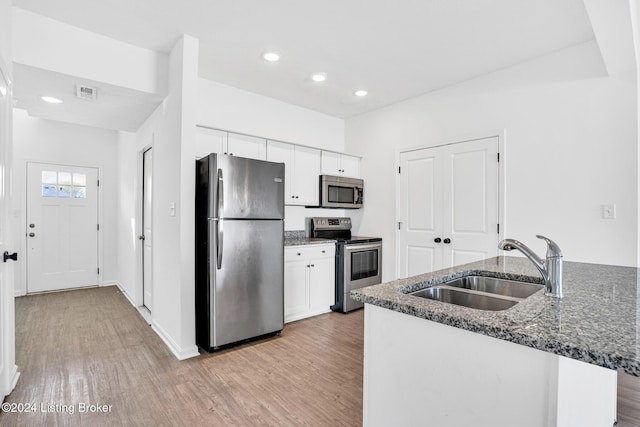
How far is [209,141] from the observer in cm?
326

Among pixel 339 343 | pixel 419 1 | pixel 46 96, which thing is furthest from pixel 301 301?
pixel 46 96

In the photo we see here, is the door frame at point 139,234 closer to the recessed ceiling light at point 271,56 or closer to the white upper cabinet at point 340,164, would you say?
the recessed ceiling light at point 271,56

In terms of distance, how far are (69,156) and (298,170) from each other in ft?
12.5

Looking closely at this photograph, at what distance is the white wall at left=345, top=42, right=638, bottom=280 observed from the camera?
8.31ft

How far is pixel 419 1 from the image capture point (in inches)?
87.8

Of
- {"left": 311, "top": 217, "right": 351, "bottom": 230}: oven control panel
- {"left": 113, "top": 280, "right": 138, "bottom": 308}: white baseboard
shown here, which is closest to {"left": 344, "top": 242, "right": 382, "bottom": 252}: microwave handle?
{"left": 311, "top": 217, "right": 351, "bottom": 230}: oven control panel

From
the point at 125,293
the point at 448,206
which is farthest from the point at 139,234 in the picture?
the point at 448,206

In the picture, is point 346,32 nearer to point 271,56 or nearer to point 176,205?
point 271,56

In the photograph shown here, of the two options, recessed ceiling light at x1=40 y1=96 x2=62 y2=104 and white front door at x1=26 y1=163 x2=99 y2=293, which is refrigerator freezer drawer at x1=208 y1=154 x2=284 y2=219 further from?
white front door at x1=26 y1=163 x2=99 y2=293

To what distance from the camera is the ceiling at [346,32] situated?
7.54 ft

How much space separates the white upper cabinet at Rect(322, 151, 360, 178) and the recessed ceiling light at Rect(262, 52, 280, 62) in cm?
142

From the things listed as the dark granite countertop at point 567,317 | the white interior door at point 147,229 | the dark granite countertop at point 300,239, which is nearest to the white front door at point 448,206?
the dark granite countertop at point 300,239

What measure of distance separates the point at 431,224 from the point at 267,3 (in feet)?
9.02

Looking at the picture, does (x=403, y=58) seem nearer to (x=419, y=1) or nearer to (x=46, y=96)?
(x=419, y=1)
